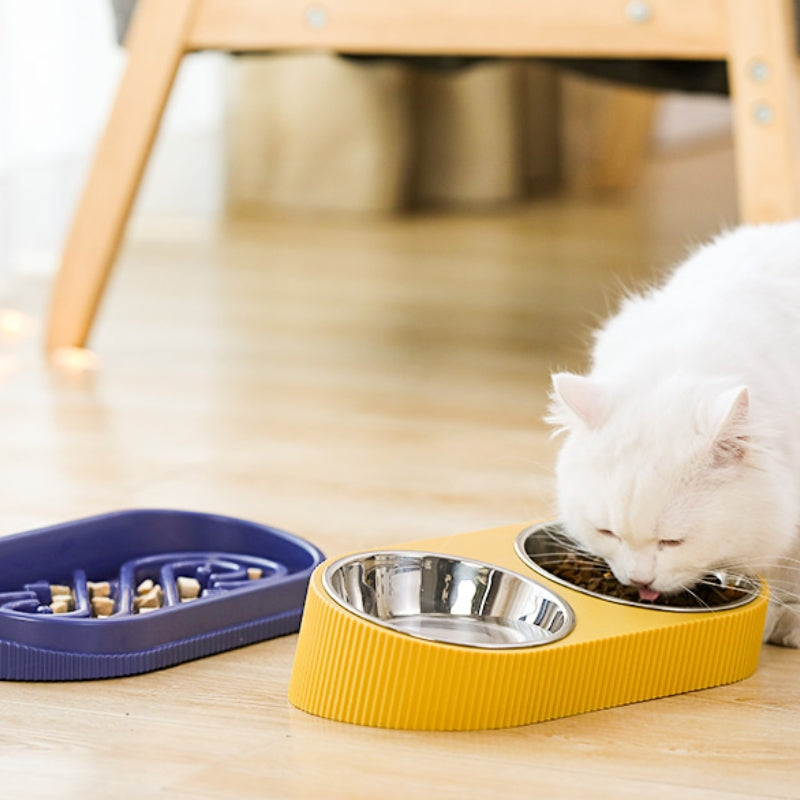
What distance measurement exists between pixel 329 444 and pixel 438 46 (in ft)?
2.09

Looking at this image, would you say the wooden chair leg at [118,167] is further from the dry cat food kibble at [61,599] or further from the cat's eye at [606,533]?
the cat's eye at [606,533]

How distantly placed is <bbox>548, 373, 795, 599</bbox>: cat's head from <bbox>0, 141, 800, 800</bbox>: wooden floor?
0.41ft

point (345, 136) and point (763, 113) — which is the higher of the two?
point (345, 136)

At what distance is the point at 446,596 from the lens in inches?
46.8

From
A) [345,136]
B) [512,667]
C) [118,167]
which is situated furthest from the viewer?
[345,136]

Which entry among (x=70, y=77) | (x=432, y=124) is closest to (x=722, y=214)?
(x=432, y=124)

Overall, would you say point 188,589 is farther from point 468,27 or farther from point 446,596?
point 468,27

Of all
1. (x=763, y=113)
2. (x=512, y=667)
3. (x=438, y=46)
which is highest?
(x=438, y=46)

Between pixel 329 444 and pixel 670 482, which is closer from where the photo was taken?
pixel 670 482

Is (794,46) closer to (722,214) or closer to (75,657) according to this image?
(75,657)

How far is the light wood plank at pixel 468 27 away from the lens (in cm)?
189

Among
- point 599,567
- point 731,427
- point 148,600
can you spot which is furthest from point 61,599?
point 731,427

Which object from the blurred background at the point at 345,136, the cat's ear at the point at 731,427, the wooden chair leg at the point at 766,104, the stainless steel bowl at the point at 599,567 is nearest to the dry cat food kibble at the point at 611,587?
the stainless steel bowl at the point at 599,567

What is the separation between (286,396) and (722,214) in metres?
2.17
